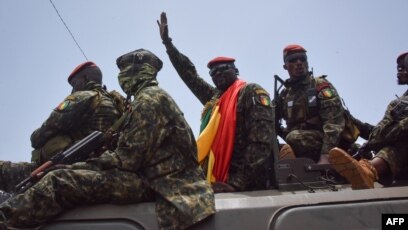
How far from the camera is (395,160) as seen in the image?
3.46m

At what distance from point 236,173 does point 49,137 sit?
58.9 inches

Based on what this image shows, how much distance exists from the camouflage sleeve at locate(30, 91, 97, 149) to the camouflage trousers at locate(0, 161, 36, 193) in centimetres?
76

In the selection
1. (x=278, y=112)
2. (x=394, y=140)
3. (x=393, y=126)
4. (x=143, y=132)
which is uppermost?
(x=143, y=132)

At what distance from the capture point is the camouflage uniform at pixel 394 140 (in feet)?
11.3

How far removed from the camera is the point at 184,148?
2.78 meters

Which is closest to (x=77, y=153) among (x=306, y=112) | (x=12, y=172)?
(x=12, y=172)

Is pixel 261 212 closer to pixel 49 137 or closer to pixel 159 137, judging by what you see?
pixel 159 137

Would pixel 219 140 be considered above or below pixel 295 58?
below

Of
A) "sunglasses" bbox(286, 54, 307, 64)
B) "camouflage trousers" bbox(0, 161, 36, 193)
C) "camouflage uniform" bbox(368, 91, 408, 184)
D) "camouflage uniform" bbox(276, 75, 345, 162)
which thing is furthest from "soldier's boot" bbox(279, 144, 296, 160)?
"camouflage trousers" bbox(0, 161, 36, 193)

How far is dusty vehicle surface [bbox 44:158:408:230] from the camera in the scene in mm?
2371

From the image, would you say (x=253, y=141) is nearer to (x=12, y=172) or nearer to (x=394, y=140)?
(x=394, y=140)

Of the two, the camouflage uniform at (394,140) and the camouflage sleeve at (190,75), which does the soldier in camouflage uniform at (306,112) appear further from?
the camouflage sleeve at (190,75)

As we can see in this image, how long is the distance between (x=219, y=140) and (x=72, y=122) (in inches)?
46.0

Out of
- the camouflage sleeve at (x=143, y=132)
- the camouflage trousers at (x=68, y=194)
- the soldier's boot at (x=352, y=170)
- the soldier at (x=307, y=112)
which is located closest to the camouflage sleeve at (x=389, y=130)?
the soldier at (x=307, y=112)
